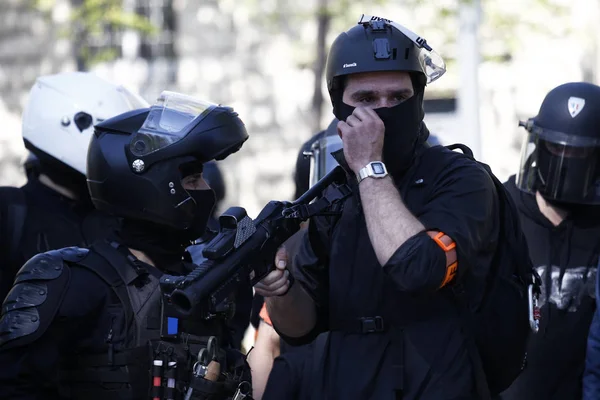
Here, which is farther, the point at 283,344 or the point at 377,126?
the point at 283,344

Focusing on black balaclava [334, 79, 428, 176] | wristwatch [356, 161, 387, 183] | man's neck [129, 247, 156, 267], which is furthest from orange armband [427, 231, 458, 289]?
man's neck [129, 247, 156, 267]

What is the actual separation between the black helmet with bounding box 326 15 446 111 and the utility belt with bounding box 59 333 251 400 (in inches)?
39.1

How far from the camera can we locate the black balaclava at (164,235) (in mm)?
3957

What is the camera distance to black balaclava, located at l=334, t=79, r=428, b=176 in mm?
3602

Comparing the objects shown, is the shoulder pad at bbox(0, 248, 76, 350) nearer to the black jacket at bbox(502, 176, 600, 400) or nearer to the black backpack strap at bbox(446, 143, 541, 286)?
the black backpack strap at bbox(446, 143, 541, 286)

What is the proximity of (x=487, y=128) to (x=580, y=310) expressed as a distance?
10.5 m

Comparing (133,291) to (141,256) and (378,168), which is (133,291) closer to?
(141,256)

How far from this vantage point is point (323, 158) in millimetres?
5309

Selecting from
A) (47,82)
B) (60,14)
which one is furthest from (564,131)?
(60,14)

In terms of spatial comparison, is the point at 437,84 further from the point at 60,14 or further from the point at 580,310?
the point at 580,310

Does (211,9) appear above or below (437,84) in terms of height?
above

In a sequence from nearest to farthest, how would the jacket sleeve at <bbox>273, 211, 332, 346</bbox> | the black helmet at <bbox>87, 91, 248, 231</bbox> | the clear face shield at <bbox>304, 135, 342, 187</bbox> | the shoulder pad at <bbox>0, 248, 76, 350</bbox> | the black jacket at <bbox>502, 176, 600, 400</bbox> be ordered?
the shoulder pad at <bbox>0, 248, 76, 350</bbox> < the jacket sleeve at <bbox>273, 211, 332, 346</bbox> < the black helmet at <bbox>87, 91, 248, 231</bbox> < the black jacket at <bbox>502, 176, 600, 400</bbox> < the clear face shield at <bbox>304, 135, 342, 187</bbox>

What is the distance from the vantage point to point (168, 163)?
392 cm

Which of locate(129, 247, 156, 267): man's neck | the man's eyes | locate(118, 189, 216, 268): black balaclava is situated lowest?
locate(129, 247, 156, 267): man's neck
